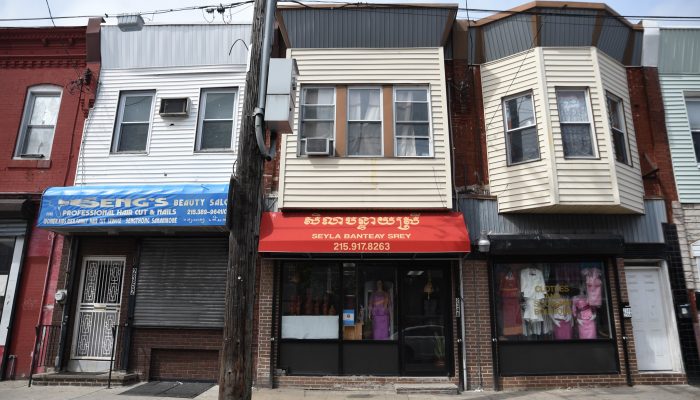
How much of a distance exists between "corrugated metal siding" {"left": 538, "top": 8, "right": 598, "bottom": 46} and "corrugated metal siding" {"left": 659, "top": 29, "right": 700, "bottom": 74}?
84.9 inches

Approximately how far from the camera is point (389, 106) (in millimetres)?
10039

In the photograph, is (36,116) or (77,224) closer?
(77,224)

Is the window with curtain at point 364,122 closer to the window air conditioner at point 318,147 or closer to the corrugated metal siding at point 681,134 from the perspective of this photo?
the window air conditioner at point 318,147

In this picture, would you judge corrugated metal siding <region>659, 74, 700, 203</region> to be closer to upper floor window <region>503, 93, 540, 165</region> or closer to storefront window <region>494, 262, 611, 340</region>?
storefront window <region>494, 262, 611, 340</region>

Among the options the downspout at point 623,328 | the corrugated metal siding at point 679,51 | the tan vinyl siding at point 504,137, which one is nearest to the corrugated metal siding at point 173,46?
the tan vinyl siding at point 504,137

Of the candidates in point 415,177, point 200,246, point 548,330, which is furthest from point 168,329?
point 548,330

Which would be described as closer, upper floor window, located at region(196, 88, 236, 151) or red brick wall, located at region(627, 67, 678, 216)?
red brick wall, located at region(627, 67, 678, 216)

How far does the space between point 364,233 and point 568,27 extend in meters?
6.43

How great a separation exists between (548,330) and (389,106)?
19.1ft

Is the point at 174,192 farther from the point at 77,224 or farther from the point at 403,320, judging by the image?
the point at 403,320

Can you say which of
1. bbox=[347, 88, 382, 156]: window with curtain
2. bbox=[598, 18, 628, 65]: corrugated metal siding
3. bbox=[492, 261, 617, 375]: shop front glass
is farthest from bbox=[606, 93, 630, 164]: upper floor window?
bbox=[347, 88, 382, 156]: window with curtain

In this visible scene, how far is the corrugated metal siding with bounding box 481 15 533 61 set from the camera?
396 inches

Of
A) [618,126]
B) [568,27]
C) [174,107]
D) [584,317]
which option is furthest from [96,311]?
[618,126]

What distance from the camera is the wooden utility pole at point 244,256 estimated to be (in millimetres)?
5383
